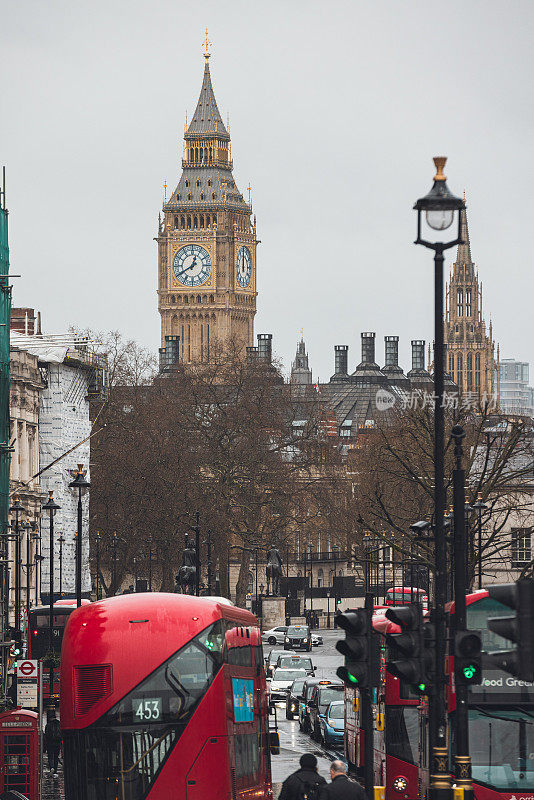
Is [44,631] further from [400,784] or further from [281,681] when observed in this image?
[400,784]

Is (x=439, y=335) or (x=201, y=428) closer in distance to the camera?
(x=439, y=335)

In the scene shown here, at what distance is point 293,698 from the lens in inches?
2312

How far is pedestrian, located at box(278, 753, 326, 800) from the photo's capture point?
22109mm

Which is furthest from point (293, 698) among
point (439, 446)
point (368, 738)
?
point (439, 446)

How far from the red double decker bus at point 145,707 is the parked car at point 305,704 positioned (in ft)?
100

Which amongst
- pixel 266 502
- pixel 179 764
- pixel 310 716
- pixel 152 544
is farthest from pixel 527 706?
pixel 266 502

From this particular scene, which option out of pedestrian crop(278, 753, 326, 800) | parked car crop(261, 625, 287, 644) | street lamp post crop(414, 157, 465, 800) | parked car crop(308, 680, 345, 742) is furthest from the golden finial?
parked car crop(261, 625, 287, 644)

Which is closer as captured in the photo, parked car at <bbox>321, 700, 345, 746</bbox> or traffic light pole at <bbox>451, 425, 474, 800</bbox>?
traffic light pole at <bbox>451, 425, 474, 800</bbox>

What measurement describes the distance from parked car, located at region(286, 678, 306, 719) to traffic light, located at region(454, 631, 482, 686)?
38025 mm

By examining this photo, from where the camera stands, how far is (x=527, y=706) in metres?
23.4

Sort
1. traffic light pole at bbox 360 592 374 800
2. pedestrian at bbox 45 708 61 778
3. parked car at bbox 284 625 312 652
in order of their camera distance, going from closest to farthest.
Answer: traffic light pole at bbox 360 592 374 800 → pedestrian at bbox 45 708 61 778 → parked car at bbox 284 625 312 652

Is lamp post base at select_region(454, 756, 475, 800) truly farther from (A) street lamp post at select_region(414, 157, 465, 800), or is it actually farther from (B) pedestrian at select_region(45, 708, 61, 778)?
(B) pedestrian at select_region(45, 708, 61, 778)

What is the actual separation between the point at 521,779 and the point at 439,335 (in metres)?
5.37

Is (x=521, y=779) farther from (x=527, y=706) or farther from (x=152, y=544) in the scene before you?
(x=152, y=544)
